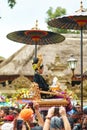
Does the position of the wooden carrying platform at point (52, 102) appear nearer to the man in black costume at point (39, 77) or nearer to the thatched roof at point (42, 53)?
the man in black costume at point (39, 77)

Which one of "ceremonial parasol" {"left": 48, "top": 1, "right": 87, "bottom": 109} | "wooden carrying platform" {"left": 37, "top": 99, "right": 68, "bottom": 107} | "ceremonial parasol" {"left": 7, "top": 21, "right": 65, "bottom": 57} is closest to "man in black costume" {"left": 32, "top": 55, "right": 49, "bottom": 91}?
"wooden carrying platform" {"left": 37, "top": 99, "right": 68, "bottom": 107}

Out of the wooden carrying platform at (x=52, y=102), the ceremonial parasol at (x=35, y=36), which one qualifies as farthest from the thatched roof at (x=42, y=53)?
the wooden carrying platform at (x=52, y=102)

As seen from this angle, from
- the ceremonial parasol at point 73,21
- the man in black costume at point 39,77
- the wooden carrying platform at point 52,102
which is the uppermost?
the ceremonial parasol at point 73,21

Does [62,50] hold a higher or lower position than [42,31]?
lower

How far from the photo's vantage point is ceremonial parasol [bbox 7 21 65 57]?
1439 centimetres

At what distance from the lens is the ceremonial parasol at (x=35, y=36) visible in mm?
14391

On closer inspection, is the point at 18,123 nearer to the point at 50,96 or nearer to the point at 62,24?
the point at 50,96

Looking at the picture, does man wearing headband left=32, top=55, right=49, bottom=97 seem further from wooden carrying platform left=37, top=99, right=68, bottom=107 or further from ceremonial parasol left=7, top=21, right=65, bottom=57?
ceremonial parasol left=7, top=21, right=65, bottom=57

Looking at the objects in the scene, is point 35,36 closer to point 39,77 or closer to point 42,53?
point 39,77

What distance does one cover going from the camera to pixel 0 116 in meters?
8.96

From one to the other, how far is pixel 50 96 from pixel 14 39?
4.64m

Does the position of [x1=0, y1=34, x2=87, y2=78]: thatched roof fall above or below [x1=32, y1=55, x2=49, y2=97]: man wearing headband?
below

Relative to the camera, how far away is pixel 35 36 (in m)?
14.5

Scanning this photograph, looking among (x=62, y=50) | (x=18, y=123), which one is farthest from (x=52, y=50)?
(x=18, y=123)
